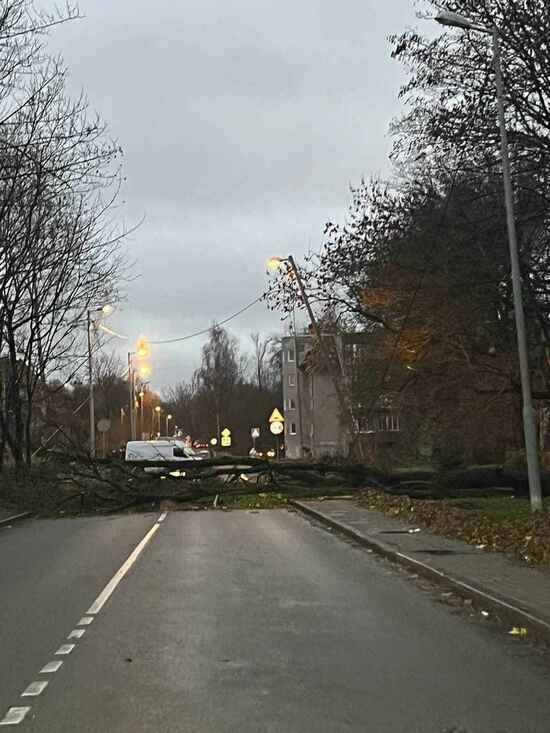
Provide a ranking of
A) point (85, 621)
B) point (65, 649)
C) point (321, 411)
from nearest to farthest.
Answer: point (65, 649), point (85, 621), point (321, 411)

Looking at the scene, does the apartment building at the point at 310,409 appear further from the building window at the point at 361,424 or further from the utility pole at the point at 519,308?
the utility pole at the point at 519,308

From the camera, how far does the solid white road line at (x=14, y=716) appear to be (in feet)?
19.6

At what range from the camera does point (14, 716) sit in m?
6.11

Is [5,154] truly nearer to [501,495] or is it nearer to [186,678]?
[186,678]

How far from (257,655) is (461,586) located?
400 cm

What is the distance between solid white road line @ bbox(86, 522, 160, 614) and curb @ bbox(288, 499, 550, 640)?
13.4 ft

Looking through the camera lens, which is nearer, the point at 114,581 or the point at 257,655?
the point at 257,655

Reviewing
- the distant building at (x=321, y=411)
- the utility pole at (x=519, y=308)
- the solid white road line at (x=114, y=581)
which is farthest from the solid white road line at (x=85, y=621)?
the distant building at (x=321, y=411)

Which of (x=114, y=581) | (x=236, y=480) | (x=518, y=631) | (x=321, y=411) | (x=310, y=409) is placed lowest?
(x=518, y=631)

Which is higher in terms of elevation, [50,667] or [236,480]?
[236,480]

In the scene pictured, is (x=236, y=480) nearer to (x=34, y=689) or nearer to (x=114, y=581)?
(x=114, y=581)

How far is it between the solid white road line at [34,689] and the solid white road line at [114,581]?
10.8ft

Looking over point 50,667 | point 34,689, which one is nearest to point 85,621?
point 50,667

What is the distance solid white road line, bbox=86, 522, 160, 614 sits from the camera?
10643 millimetres
